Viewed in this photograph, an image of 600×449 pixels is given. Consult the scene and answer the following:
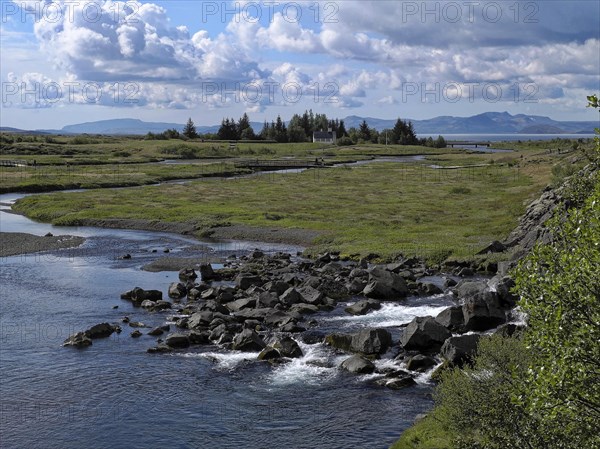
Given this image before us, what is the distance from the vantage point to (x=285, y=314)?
1967 inches

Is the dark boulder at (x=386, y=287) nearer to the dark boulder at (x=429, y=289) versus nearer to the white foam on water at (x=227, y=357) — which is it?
the dark boulder at (x=429, y=289)

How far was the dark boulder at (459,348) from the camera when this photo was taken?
38.5 metres

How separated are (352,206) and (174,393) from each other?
81855 millimetres

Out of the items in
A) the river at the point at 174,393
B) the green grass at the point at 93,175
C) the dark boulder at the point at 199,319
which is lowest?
the river at the point at 174,393

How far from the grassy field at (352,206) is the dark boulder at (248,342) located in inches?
1257

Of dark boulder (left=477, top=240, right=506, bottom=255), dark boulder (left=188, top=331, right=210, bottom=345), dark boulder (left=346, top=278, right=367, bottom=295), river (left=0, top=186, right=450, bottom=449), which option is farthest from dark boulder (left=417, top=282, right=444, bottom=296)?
dark boulder (left=188, top=331, right=210, bottom=345)

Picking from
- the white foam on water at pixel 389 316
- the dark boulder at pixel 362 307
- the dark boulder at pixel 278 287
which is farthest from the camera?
the dark boulder at pixel 278 287

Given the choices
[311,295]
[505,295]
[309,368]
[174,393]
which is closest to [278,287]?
→ [311,295]

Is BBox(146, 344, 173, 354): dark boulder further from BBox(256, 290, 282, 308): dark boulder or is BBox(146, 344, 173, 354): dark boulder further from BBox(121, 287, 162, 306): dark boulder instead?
BBox(121, 287, 162, 306): dark boulder

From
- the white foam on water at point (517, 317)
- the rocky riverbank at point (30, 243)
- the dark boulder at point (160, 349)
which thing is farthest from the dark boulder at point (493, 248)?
the rocky riverbank at point (30, 243)

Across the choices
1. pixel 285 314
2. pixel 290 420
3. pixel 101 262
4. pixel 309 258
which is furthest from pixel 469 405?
pixel 101 262

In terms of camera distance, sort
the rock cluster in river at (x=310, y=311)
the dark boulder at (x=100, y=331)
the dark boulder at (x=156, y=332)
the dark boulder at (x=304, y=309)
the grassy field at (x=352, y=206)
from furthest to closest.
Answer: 1. the grassy field at (x=352, y=206)
2. the dark boulder at (x=304, y=309)
3. the dark boulder at (x=156, y=332)
4. the dark boulder at (x=100, y=331)
5. the rock cluster in river at (x=310, y=311)

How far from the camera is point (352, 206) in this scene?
116 metres

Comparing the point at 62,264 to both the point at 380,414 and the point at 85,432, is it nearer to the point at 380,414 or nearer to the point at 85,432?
the point at 85,432
